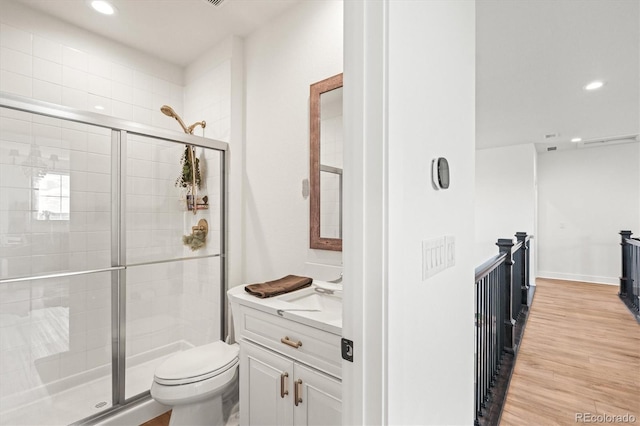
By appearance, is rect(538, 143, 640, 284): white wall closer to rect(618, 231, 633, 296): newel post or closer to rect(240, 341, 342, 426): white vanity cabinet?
rect(618, 231, 633, 296): newel post

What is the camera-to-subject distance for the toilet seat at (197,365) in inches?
65.1

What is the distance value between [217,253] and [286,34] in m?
1.66

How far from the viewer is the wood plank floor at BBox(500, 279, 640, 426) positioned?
6.68 feet

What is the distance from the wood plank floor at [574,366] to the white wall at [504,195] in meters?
1.63

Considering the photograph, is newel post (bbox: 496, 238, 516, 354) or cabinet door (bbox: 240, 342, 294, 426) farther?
newel post (bbox: 496, 238, 516, 354)

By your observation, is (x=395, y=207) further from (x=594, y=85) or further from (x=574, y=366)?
(x=594, y=85)

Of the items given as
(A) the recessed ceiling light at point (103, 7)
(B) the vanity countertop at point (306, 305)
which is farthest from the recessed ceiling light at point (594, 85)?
(A) the recessed ceiling light at point (103, 7)

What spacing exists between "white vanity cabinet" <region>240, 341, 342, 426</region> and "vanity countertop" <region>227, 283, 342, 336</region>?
0.66ft

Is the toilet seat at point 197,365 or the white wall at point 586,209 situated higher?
the white wall at point 586,209

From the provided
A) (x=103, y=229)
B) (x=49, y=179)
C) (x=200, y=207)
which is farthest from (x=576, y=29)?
(x=49, y=179)

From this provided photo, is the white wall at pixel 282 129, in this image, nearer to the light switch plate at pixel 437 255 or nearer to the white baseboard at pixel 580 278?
the light switch plate at pixel 437 255

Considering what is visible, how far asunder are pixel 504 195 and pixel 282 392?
566 cm

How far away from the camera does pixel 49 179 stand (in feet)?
6.77

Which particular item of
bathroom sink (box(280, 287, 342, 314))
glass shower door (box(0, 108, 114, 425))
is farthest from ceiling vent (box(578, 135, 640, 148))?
glass shower door (box(0, 108, 114, 425))
